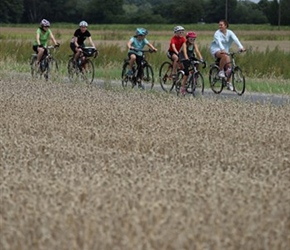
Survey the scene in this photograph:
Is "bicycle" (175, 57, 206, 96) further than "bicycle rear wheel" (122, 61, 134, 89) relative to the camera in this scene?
No

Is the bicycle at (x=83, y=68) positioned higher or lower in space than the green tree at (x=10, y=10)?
higher

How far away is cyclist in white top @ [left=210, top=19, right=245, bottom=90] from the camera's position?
67.7 feet

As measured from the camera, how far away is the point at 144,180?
6.16 metres

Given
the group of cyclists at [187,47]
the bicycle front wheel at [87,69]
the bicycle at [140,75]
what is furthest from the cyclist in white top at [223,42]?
the bicycle front wheel at [87,69]

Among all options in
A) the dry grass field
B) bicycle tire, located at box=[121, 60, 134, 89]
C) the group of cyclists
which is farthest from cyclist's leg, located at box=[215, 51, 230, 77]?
the dry grass field

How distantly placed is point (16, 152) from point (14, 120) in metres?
3.06

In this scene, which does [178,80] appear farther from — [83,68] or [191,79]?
[83,68]

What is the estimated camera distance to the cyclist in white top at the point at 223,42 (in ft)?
67.7

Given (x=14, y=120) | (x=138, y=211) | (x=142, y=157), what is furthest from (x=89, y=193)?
(x=14, y=120)

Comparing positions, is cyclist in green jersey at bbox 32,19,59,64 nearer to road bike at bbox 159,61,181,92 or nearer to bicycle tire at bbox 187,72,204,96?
road bike at bbox 159,61,181,92

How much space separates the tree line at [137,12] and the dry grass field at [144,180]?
10368 centimetres

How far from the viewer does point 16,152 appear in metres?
8.13

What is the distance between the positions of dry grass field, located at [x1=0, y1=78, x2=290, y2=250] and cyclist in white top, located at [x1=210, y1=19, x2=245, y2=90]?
8309 millimetres

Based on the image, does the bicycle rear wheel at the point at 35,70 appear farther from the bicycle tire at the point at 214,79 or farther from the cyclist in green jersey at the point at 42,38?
the bicycle tire at the point at 214,79
